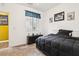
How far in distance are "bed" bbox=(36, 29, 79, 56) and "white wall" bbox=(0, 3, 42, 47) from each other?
0.40 metres

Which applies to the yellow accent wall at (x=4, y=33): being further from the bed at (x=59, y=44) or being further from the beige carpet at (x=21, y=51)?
the bed at (x=59, y=44)

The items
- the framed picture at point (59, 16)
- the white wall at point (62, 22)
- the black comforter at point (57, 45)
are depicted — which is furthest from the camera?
the framed picture at point (59, 16)

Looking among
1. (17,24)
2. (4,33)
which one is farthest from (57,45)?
(4,33)

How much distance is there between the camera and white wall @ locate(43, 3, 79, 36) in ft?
5.40

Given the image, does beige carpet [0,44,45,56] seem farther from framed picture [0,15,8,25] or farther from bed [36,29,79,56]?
framed picture [0,15,8,25]

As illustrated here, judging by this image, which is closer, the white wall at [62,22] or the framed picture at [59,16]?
the white wall at [62,22]

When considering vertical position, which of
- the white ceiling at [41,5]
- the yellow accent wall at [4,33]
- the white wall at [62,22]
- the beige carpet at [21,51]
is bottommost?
the beige carpet at [21,51]

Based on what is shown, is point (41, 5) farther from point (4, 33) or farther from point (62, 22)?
point (4, 33)

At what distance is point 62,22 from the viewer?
1.81 metres

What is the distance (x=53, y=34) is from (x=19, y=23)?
815mm

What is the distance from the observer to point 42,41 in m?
2.15

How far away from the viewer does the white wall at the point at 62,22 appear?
1.65 m

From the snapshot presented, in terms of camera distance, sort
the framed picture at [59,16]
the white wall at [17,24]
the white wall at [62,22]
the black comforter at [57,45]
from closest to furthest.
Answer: the black comforter at [57,45] < the white wall at [62,22] < the framed picture at [59,16] < the white wall at [17,24]

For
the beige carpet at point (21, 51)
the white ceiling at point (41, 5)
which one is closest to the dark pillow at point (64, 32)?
the white ceiling at point (41, 5)
